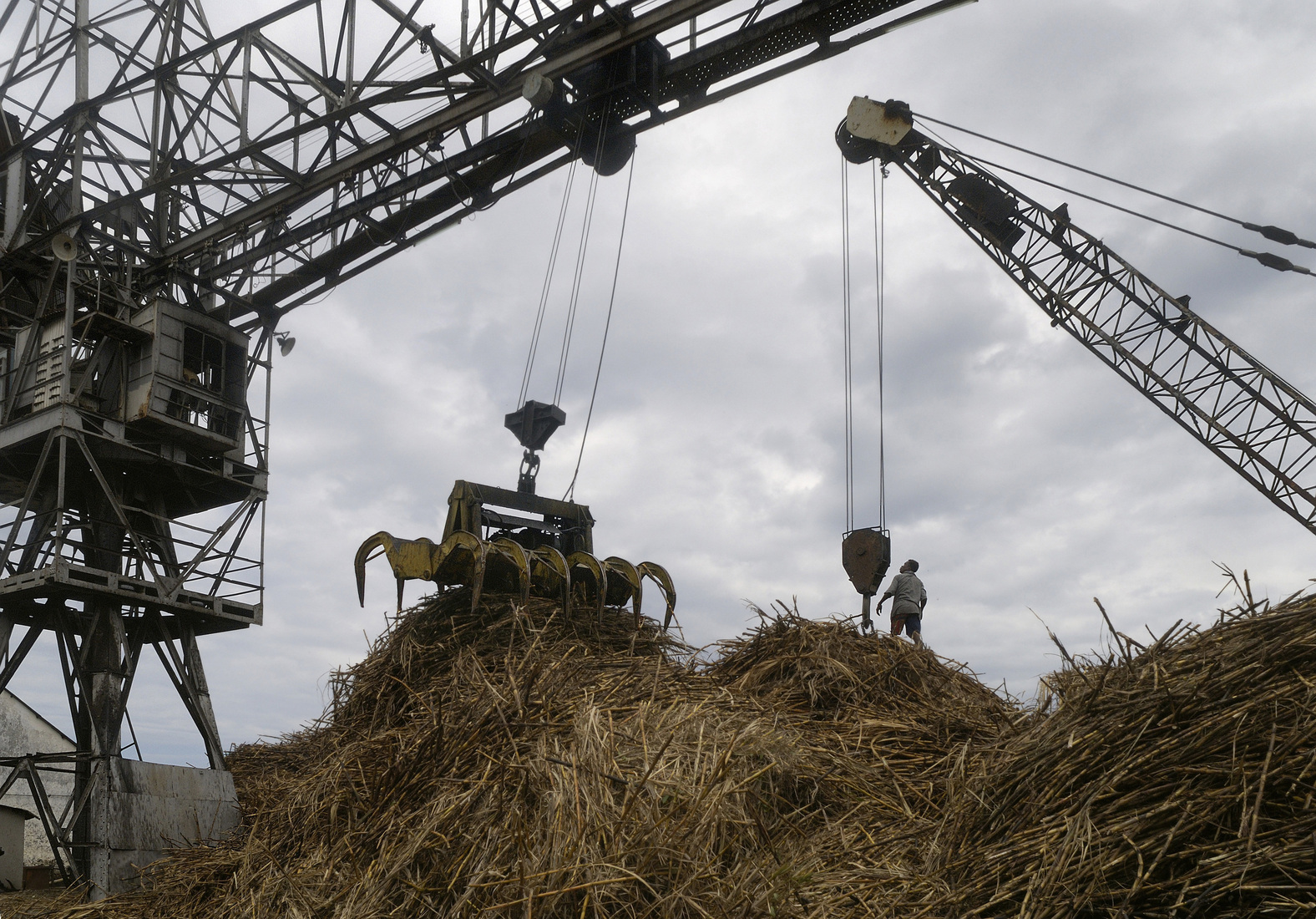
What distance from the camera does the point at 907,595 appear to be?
1284cm

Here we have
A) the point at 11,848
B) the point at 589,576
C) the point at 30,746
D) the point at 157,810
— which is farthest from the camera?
the point at 30,746

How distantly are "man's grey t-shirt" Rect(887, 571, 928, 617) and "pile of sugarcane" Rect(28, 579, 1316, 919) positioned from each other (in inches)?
167

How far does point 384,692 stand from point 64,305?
10843mm

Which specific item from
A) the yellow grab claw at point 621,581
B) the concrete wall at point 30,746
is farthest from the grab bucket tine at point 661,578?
the concrete wall at point 30,746

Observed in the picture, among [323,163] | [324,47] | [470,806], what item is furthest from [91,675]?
[470,806]

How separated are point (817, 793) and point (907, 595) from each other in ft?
23.7

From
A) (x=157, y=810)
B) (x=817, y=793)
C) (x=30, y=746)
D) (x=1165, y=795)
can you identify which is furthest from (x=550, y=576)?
(x=30, y=746)

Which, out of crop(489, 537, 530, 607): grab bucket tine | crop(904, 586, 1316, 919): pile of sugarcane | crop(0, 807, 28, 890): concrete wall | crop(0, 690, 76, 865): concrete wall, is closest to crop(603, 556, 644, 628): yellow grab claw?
crop(489, 537, 530, 607): grab bucket tine

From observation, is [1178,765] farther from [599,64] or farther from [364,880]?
[599,64]

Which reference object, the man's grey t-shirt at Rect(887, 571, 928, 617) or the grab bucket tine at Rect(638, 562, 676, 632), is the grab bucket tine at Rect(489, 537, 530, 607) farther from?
the man's grey t-shirt at Rect(887, 571, 928, 617)

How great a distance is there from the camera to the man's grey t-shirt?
12.8 metres

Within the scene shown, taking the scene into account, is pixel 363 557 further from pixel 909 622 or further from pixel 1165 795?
pixel 1165 795

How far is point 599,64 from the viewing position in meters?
13.7

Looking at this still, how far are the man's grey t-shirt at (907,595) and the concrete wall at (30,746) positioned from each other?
18.0 metres
